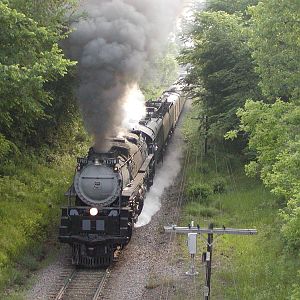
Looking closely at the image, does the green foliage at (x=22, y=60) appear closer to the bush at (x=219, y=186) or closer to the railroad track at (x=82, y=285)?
the railroad track at (x=82, y=285)

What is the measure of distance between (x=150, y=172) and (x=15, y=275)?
8.25 metres

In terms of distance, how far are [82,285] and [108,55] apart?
6.12m

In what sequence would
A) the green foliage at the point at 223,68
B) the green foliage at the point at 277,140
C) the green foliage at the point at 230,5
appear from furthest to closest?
the green foliage at the point at 230,5, the green foliage at the point at 223,68, the green foliage at the point at 277,140

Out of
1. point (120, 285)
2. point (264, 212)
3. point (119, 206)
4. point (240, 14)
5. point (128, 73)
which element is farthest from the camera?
point (240, 14)

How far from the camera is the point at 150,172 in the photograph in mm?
20109

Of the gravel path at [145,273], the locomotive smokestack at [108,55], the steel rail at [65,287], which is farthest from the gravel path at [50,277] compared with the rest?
the locomotive smokestack at [108,55]

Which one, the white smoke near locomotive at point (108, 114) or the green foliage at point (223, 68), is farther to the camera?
the green foliage at point (223, 68)

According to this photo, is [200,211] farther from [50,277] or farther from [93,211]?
[50,277]

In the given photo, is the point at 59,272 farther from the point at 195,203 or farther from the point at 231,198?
the point at 231,198

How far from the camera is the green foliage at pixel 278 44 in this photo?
1289 centimetres

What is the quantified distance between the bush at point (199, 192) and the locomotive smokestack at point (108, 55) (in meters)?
6.24

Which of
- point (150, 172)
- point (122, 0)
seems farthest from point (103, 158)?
point (150, 172)

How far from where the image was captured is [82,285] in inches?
500

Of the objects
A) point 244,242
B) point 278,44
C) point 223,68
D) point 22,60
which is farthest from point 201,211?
point 223,68
